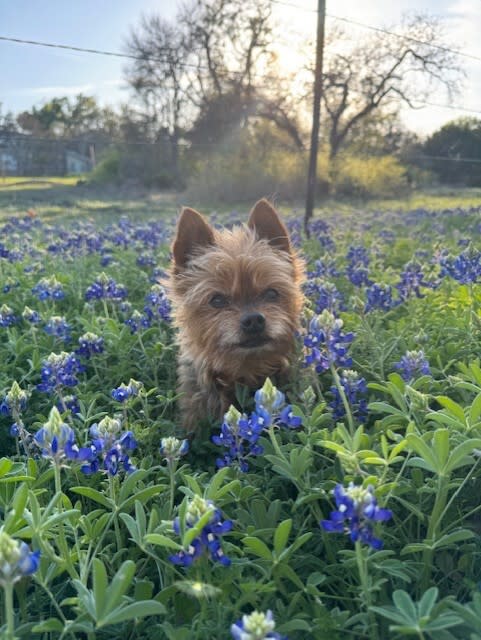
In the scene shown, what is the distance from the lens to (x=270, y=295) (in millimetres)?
3682

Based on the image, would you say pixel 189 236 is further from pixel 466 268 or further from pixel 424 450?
pixel 424 450

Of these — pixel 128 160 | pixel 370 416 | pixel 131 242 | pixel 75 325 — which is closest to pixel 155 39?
pixel 128 160

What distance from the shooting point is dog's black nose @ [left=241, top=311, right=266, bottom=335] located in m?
3.33

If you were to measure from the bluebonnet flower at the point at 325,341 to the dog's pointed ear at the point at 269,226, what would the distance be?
1332mm

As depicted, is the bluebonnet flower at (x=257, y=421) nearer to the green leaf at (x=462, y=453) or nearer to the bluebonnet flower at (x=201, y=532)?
the bluebonnet flower at (x=201, y=532)

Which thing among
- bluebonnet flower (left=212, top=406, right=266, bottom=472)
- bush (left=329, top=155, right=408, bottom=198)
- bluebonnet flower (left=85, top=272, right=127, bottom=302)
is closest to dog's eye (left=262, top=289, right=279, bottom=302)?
bluebonnet flower (left=212, top=406, right=266, bottom=472)

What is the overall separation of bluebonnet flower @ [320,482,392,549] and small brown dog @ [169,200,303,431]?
1.89 metres

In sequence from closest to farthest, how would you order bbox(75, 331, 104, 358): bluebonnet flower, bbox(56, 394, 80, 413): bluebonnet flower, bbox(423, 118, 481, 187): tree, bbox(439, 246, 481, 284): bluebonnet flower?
bbox(56, 394, 80, 413): bluebonnet flower, bbox(75, 331, 104, 358): bluebonnet flower, bbox(439, 246, 481, 284): bluebonnet flower, bbox(423, 118, 481, 187): tree

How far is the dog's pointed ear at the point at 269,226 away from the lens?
4.09 metres

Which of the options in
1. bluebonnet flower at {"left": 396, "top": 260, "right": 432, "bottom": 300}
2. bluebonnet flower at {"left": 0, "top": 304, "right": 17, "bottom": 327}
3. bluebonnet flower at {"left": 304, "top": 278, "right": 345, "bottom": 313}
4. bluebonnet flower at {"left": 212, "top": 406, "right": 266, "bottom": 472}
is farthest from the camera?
bluebonnet flower at {"left": 396, "top": 260, "right": 432, "bottom": 300}

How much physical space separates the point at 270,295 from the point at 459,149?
62.6ft

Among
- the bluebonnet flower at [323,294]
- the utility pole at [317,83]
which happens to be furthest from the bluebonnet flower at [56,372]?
the utility pole at [317,83]

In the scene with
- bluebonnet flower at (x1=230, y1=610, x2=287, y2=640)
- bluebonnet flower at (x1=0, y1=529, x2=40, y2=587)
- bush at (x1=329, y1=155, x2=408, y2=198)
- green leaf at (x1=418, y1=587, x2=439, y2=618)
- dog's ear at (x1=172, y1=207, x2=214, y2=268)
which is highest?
bush at (x1=329, y1=155, x2=408, y2=198)

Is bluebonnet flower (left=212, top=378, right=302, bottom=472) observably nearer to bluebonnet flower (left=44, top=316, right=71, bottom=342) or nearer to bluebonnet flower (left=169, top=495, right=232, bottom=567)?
bluebonnet flower (left=169, top=495, right=232, bottom=567)
